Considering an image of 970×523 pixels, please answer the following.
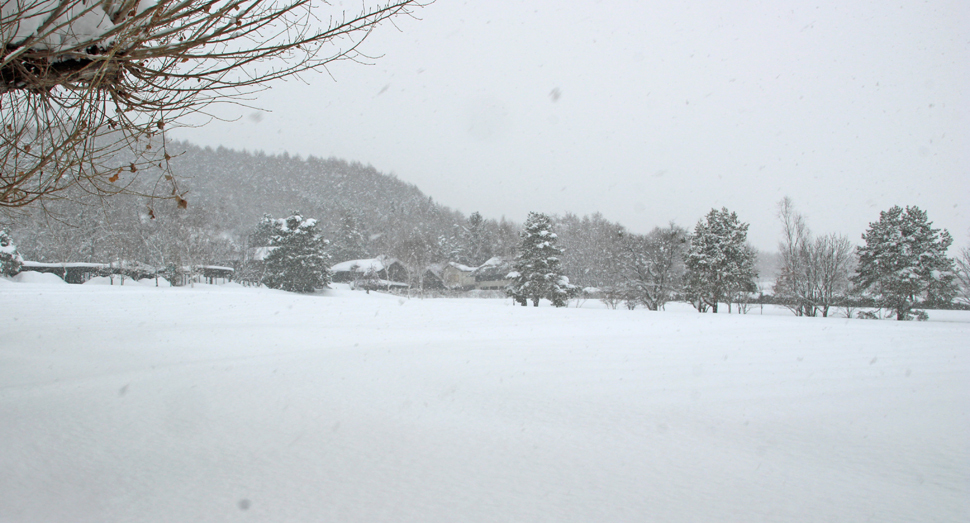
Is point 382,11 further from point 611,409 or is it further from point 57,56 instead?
point 611,409

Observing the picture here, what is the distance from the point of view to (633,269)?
2400 cm

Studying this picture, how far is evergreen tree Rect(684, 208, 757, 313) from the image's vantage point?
75.4ft

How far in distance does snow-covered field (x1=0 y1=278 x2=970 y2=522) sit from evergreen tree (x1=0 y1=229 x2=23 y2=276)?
2217cm

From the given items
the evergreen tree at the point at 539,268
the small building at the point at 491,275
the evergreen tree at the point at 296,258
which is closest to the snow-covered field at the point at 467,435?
the evergreen tree at the point at 539,268

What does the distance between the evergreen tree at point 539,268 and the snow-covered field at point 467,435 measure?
17.3 meters

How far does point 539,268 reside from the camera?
23547mm

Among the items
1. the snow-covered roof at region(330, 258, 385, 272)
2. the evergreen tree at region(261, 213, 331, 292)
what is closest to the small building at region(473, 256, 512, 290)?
the snow-covered roof at region(330, 258, 385, 272)

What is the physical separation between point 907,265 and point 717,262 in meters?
8.70

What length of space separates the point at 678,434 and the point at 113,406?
400cm

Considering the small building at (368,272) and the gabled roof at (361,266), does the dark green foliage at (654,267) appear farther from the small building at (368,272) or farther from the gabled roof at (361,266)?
the gabled roof at (361,266)

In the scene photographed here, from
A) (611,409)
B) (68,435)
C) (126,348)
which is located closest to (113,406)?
(68,435)

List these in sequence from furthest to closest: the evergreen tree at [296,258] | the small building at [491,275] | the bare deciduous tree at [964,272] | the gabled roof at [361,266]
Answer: the small building at [491,275], the gabled roof at [361,266], the evergreen tree at [296,258], the bare deciduous tree at [964,272]

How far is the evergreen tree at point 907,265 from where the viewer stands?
832 inches

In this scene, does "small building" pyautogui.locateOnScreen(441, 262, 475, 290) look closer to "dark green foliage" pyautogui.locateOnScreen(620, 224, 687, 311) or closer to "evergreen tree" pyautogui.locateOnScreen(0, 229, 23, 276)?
"dark green foliage" pyautogui.locateOnScreen(620, 224, 687, 311)
